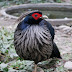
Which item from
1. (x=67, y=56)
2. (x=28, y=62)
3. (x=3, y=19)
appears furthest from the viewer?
(x=3, y=19)

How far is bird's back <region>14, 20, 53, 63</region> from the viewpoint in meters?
3.04

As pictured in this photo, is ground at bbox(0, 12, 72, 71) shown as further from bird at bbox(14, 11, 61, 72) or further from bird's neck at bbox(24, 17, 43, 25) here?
bird's neck at bbox(24, 17, 43, 25)

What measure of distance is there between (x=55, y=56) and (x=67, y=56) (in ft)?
1.53

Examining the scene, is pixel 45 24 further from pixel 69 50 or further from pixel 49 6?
pixel 49 6

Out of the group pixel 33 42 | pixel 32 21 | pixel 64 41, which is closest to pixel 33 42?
pixel 33 42

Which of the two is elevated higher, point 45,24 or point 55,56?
point 45,24

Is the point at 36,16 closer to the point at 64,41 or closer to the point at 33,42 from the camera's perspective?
the point at 33,42

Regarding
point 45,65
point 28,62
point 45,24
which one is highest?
point 45,24

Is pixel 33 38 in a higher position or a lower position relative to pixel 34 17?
lower

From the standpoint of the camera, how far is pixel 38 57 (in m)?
3.26

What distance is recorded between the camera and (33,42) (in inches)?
120

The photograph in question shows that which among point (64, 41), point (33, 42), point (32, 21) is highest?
point (32, 21)

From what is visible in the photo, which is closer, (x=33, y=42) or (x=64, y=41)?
(x=33, y=42)

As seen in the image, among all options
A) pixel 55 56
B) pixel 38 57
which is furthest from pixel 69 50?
pixel 38 57
